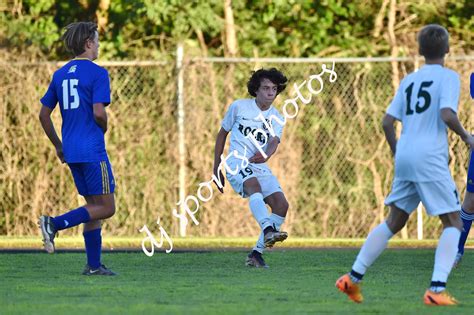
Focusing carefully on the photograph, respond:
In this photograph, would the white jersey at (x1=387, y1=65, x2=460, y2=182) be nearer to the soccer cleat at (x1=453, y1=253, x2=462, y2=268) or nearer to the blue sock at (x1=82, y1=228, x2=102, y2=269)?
the blue sock at (x1=82, y1=228, x2=102, y2=269)

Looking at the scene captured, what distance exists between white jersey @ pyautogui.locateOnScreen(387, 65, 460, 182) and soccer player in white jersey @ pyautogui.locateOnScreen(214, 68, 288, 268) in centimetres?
322

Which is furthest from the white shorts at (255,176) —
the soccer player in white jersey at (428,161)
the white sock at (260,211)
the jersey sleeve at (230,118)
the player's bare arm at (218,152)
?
the soccer player in white jersey at (428,161)

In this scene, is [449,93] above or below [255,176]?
above

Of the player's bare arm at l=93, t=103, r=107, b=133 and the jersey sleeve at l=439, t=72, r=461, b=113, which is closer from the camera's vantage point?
the jersey sleeve at l=439, t=72, r=461, b=113

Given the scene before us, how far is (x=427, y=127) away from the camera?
7531 millimetres

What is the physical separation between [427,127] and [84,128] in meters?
2.94

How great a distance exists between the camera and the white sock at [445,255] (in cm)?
745

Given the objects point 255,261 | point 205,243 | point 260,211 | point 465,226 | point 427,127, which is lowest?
point 205,243

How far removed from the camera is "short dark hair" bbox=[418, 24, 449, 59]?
7.58 meters

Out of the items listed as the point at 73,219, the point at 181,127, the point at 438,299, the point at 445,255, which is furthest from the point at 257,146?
the point at 181,127

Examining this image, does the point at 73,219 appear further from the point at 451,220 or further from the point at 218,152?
the point at 451,220

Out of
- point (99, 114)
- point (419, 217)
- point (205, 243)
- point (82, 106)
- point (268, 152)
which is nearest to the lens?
point (99, 114)

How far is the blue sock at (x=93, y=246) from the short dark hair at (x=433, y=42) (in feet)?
10.3

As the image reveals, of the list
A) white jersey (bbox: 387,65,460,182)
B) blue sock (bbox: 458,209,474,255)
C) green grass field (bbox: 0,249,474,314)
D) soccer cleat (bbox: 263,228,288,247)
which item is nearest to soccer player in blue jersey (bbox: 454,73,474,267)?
blue sock (bbox: 458,209,474,255)
